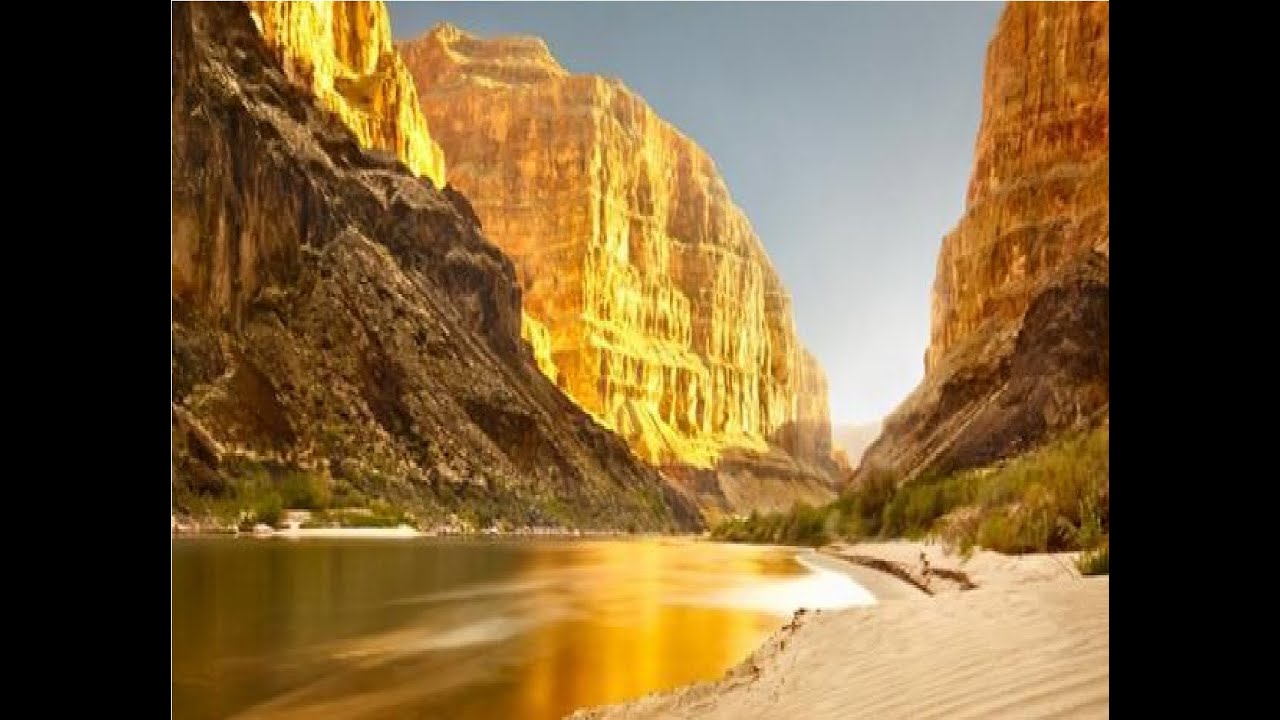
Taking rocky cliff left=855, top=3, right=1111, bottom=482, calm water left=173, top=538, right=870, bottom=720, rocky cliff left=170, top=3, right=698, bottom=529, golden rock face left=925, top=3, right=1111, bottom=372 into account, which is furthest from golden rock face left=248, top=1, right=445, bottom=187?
calm water left=173, top=538, right=870, bottom=720

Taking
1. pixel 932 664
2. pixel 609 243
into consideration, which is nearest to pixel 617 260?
pixel 609 243

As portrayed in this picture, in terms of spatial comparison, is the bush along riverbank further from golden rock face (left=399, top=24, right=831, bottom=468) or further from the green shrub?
golden rock face (left=399, top=24, right=831, bottom=468)

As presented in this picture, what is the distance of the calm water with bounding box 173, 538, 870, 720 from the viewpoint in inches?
236

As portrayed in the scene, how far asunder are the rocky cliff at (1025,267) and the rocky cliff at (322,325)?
24.2 metres

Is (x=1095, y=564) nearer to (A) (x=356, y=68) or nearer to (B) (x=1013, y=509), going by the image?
(B) (x=1013, y=509)

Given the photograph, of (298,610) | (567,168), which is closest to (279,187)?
(298,610)

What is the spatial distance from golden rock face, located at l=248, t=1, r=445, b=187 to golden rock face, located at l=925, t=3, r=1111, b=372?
42.8 metres

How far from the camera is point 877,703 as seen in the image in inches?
144
